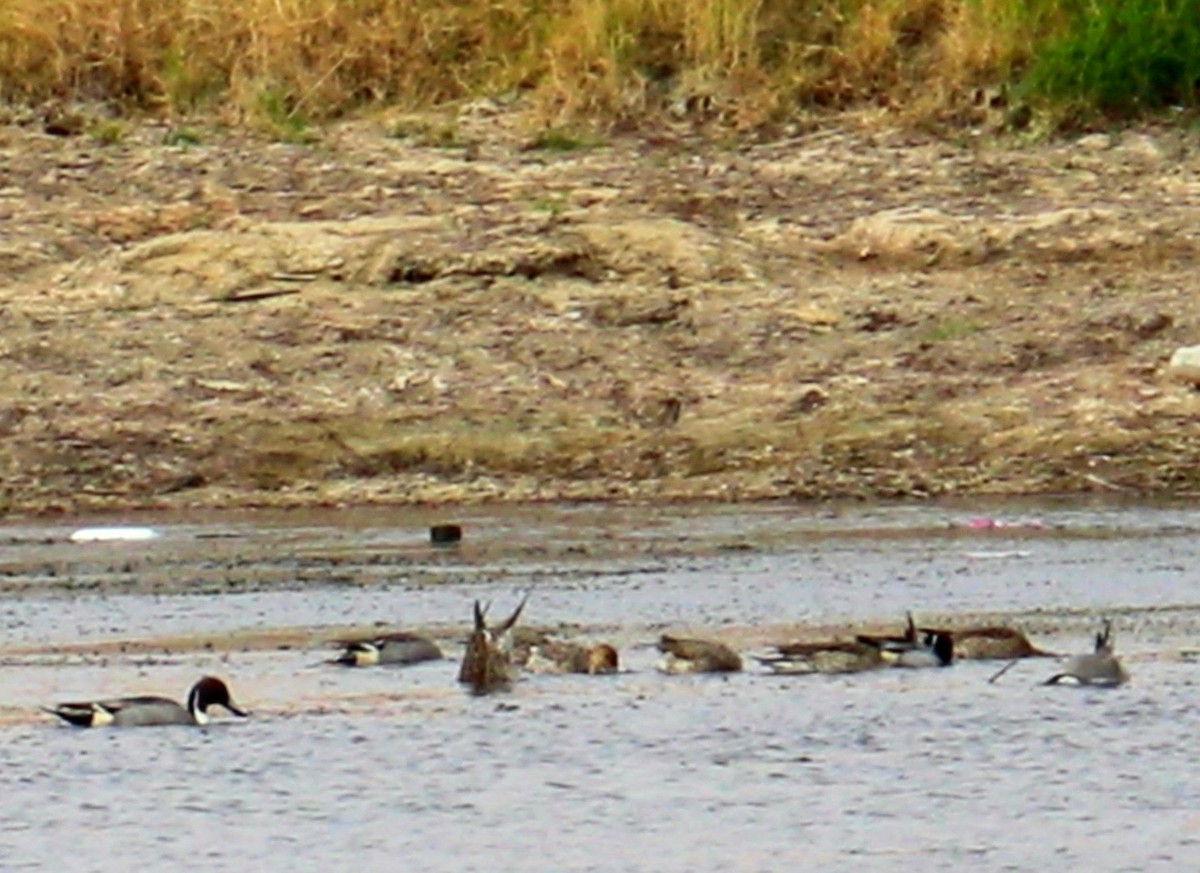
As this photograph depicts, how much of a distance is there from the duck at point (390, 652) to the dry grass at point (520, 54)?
29.4 ft

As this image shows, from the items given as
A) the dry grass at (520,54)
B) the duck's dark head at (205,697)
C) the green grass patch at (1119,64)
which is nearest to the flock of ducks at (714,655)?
the duck's dark head at (205,697)

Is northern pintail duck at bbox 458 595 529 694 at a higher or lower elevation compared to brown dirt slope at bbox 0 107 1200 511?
lower

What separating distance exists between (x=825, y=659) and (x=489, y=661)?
3.54 feet

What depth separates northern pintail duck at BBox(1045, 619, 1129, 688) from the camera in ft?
38.7

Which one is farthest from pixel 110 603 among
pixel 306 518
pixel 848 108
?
pixel 848 108

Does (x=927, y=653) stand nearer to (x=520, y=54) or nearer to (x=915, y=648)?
(x=915, y=648)

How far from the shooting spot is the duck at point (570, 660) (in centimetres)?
1219

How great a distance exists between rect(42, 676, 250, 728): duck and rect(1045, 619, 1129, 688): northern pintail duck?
2.62 m

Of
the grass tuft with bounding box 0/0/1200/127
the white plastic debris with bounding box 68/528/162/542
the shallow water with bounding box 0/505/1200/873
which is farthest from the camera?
the grass tuft with bounding box 0/0/1200/127

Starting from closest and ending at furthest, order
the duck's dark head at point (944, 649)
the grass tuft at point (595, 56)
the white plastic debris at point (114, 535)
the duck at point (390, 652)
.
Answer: the duck at point (390, 652) < the duck's dark head at point (944, 649) < the white plastic debris at point (114, 535) < the grass tuft at point (595, 56)

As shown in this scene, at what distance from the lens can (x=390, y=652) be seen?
12.3m

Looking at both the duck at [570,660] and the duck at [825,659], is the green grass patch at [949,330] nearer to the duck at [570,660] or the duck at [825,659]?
the duck at [825,659]

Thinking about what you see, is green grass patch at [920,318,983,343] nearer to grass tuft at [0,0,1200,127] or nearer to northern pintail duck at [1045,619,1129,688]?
grass tuft at [0,0,1200,127]

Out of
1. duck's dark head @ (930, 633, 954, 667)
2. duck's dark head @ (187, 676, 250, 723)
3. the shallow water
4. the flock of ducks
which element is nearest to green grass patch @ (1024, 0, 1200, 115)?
the shallow water
